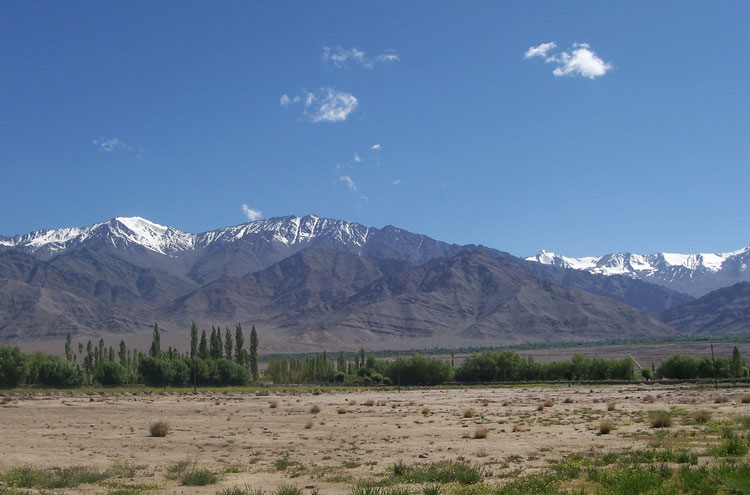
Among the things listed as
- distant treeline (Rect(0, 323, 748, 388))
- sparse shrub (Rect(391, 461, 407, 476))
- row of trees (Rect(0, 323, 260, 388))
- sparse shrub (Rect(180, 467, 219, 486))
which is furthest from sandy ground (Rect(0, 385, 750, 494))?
row of trees (Rect(0, 323, 260, 388))

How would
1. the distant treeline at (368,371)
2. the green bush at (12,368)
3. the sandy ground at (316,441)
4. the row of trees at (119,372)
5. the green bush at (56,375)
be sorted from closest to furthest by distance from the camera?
1. the sandy ground at (316,441)
2. the distant treeline at (368,371)
3. the green bush at (12,368)
4. the row of trees at (119,372)
5. the green bush at (56,375)

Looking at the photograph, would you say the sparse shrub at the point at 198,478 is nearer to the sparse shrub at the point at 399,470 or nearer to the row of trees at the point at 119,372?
the sparse shrub at the point at 399,470

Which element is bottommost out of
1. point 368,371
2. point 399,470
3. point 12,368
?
point 368,371

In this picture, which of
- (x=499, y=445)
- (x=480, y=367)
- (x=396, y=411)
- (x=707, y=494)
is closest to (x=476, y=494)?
(x=707, y=494)

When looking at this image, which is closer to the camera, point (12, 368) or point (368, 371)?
point (12, 368)

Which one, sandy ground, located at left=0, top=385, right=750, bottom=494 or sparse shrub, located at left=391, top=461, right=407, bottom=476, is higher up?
sparse shrub, located at left=391, top=461, right=407, bottom=476

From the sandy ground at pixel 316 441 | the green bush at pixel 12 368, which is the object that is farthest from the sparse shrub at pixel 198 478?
the green bush at pixel 12 368

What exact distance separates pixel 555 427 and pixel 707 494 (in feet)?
63.4

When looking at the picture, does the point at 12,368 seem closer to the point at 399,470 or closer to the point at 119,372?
the point at 119,372

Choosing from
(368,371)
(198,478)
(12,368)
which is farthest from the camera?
(368,371)

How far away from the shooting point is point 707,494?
14.3m

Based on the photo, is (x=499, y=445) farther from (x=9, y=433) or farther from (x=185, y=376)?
(x=185, y=376)

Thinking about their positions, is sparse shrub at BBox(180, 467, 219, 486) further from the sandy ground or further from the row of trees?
the row of trees

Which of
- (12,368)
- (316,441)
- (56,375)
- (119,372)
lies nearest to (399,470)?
(316,441)
